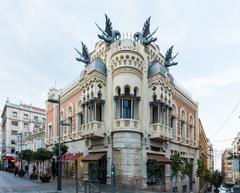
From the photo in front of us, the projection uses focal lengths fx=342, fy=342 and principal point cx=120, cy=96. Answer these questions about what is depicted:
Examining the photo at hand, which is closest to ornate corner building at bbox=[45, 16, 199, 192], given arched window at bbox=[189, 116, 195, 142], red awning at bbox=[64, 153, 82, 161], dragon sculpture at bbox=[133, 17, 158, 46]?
dragon sculpture at bbox=[133, 17, 158, 46]

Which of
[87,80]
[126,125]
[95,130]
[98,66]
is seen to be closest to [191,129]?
[126,125]

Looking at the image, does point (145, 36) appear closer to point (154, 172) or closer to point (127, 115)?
point (127, 115)

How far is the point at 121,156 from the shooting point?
28.8m

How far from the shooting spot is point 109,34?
108ft

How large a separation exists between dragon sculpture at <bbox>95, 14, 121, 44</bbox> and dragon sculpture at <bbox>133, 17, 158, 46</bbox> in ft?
6.10

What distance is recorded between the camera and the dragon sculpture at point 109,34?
32438mm

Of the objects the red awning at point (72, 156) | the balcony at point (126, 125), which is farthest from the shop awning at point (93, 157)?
the balcony at point (126, 125)

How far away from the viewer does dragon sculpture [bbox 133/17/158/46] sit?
106 feet

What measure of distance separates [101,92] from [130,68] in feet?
11.5

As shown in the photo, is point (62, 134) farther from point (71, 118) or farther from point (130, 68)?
point (130, 68)

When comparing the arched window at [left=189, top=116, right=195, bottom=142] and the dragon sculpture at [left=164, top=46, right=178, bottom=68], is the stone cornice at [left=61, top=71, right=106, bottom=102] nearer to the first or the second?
the dragon sculpture at [left=164, top=46, right=178, bottom=68]

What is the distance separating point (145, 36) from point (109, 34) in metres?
3.46

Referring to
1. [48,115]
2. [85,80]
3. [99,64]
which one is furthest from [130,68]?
[48,115]

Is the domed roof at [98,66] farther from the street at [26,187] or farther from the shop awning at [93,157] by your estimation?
the street at [26,187]
